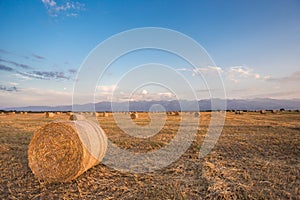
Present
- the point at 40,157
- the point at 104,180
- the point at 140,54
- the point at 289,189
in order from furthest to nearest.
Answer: the point at 140,54 < the point at 40,157 < the point at 104,180 < the point at 289,189

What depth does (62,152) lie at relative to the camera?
20.7ft

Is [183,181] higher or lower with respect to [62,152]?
lower

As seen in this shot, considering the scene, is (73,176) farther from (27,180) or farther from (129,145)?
(129,145)

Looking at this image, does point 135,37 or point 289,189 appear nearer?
point 289,189

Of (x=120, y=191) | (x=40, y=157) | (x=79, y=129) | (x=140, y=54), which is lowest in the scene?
(x=120, y=191)

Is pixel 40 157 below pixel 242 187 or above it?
above

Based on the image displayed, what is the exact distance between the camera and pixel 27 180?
227 inches

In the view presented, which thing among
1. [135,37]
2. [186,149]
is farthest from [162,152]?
[135,37]

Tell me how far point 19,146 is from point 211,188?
26.5 ft

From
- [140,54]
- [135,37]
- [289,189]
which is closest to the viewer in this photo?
[289,189]

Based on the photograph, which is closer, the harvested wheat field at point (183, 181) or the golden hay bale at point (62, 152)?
the harvested wheat field at point (183, 181)

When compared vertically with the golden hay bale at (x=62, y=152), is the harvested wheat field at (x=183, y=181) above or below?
below

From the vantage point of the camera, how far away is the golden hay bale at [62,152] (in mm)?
5931

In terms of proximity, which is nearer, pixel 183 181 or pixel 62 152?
pixel 183 181
